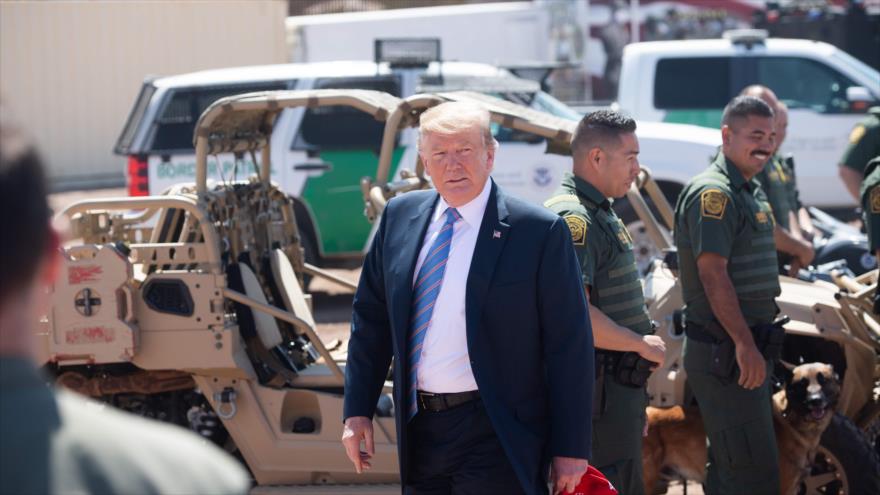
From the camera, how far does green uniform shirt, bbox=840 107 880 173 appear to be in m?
7.17

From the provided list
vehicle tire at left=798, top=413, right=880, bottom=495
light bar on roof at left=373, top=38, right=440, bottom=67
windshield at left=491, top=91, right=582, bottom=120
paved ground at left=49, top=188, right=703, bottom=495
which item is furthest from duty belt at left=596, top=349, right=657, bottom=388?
light bar on roof at left=373, top=38, right=440, bottom=67

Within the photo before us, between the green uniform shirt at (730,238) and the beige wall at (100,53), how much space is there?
1545cm

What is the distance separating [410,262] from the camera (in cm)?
343

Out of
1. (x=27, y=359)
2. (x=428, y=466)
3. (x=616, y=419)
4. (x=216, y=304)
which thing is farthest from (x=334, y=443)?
(x=27, y=359)

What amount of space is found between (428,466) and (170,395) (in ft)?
7.67

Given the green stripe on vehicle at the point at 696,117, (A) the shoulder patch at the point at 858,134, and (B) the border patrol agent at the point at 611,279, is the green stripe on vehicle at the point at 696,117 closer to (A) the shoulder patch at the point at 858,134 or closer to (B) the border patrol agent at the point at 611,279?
(A) the shoulder patch at the point at 858,134

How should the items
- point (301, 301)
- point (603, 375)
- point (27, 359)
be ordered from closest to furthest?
1. point (27, 359)
2. point (603, 375)
3. point (301, 301)

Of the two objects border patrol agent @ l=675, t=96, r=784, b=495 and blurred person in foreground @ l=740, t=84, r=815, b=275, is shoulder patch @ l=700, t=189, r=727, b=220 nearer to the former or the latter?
border patrol agent @ l=675, t=96, r=784, b=495

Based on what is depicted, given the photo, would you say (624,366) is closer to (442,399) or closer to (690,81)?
(442,399)

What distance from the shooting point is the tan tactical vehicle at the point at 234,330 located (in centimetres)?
503

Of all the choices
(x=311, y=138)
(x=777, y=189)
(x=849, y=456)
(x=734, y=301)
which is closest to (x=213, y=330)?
(x=734, y=301)

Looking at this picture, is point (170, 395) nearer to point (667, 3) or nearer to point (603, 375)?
point (603, 375)

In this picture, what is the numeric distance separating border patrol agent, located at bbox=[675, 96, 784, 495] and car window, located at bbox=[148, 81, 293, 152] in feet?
19.8

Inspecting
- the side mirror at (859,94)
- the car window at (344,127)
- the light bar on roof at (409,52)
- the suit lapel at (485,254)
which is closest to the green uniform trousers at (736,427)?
the suit lapel at (485,254)
